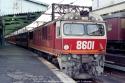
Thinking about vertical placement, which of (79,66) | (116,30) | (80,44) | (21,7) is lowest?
(79,66)

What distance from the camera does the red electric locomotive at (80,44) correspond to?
16.7m

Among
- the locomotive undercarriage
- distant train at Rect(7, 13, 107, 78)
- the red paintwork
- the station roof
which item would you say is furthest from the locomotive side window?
the station roof

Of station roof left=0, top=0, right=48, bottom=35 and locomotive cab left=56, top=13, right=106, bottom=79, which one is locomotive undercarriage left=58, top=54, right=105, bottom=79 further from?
station roof left=0, top=0, right=48, bottom=35

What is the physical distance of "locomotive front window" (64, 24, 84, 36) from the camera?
17.2 meters

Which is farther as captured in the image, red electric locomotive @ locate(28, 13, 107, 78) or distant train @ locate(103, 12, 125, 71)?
distant train @ locate(103, 12, 125, 71)

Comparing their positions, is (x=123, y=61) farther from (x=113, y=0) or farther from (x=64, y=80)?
(x=113, y=0)

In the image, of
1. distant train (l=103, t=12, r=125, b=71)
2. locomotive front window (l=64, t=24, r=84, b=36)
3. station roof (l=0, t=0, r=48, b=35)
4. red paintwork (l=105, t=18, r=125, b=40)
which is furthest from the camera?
station roof (l=0, t=0, r=48, b=35)

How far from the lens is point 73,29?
680 inches

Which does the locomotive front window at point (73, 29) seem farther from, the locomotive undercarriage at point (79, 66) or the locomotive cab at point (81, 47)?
the locomotive undercarriage at point (79, 66)

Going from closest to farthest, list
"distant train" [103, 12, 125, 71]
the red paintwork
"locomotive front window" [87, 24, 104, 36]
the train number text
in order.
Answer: the train number text
"locomotive front window" [87, 24, 104, 36]
"distant train" [103, 12, 125, 71]
the red paintwork

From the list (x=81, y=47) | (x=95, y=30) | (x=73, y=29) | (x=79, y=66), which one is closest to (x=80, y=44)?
(x=81, y=47)

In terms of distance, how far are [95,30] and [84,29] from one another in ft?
1.84

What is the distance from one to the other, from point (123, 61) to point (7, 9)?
21.1 meters

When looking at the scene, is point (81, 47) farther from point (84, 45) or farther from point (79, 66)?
point (79, 66)
